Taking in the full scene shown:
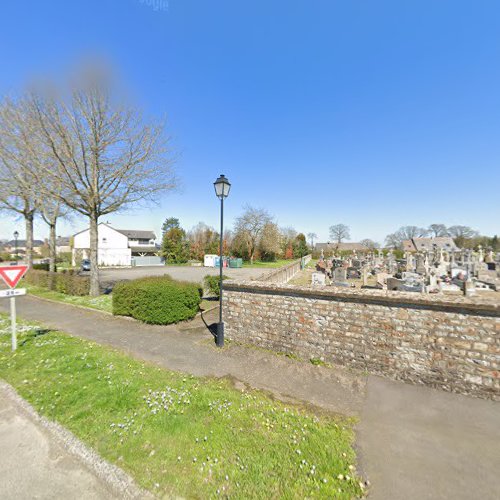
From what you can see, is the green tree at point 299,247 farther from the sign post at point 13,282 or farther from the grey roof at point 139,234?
the sign post at point 13,282

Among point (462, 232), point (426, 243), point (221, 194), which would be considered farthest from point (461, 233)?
point (221, 194)

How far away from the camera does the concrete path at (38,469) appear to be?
2.59 metres

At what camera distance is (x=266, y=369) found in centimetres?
560

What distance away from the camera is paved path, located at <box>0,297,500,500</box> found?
9.34 feet

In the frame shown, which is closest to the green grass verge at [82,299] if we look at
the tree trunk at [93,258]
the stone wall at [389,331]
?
the tree trunk at [93,258]

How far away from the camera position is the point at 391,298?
5.03m

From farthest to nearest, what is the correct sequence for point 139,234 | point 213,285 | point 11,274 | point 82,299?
point 139,234 → point 213,285 → point 82,299 → point 11,274

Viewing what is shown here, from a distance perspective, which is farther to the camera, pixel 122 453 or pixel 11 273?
pixel 11 273

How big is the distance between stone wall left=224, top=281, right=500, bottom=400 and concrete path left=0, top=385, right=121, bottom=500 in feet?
14.8

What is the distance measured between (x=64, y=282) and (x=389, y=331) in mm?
16400

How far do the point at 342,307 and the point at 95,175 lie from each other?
13.4m

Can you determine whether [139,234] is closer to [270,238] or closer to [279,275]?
[270,238]

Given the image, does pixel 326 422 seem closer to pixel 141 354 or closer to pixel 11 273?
pixel 141 354

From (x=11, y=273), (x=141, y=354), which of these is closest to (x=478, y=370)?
(x=141, y=354)
